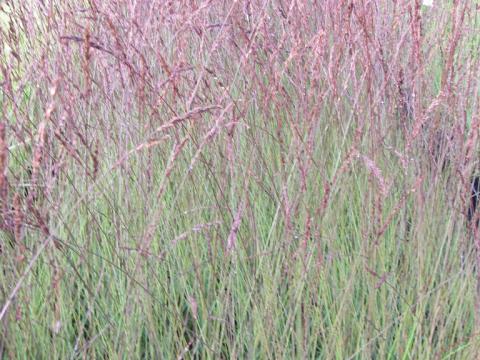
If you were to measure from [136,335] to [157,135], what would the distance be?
541 millimetres

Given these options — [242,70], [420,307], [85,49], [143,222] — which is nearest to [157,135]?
[143,222]

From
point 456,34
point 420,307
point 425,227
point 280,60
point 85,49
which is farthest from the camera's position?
point 280,60

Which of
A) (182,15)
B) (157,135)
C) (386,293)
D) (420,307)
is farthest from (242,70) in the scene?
(420,307)

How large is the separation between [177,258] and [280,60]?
3.56 ft

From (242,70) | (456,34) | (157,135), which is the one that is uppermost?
(456,34)

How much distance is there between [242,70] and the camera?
2.07 metres

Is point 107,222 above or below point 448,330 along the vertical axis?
above

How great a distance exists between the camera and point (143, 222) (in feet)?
5.74

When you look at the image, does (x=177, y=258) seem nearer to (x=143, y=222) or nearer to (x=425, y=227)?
(x=143, y=222)

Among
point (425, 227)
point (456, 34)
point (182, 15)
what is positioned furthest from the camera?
point (182, 15)

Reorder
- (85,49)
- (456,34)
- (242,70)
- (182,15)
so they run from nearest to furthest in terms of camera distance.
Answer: (85,49) < (456,34) < (182,15) < (242,70)

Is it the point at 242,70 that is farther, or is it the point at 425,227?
the point at 242,70

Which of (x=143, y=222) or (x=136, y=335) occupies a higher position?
(x=143, y=222)

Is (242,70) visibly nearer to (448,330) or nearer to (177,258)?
(177,258)
